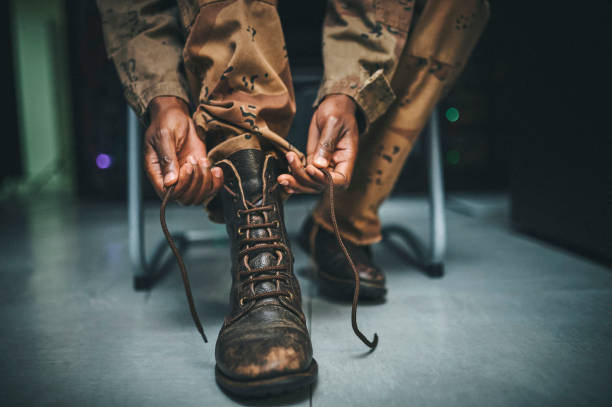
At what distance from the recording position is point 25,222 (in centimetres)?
158

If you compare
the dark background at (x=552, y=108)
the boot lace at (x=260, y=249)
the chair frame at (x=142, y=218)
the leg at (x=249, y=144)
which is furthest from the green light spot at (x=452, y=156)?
the boot lace at (x=260, y=249)

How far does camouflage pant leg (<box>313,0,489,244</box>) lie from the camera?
683mm

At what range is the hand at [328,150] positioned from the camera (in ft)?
1.63

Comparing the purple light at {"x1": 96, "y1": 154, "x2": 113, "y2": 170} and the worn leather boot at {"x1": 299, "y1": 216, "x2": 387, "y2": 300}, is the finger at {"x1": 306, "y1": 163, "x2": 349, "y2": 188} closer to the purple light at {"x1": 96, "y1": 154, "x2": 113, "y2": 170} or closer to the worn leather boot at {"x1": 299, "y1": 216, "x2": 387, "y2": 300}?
the worn leather boot at {"x1": 299, "y1": 216, "x2": 387, "y2": 300}

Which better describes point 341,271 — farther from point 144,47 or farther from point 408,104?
point 144,47

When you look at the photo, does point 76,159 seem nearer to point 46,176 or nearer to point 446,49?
point 46,176

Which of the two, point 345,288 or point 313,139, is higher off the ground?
point 313,139

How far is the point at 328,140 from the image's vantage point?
21.2 inches

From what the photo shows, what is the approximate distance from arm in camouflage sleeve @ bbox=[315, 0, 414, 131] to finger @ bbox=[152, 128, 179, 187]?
8.8 inches

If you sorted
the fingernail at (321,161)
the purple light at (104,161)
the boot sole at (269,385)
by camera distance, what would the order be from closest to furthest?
the boot sole at (269,385)
the fingernail at (321,161)
the purple light at (104,161)

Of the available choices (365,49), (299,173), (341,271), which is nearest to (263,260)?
(299,173)

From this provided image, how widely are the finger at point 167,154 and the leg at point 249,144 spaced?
0.05 m

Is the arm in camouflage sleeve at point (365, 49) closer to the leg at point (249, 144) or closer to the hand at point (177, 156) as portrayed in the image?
the leg at point (249, 144)

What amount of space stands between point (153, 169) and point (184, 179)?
0.08 meters
